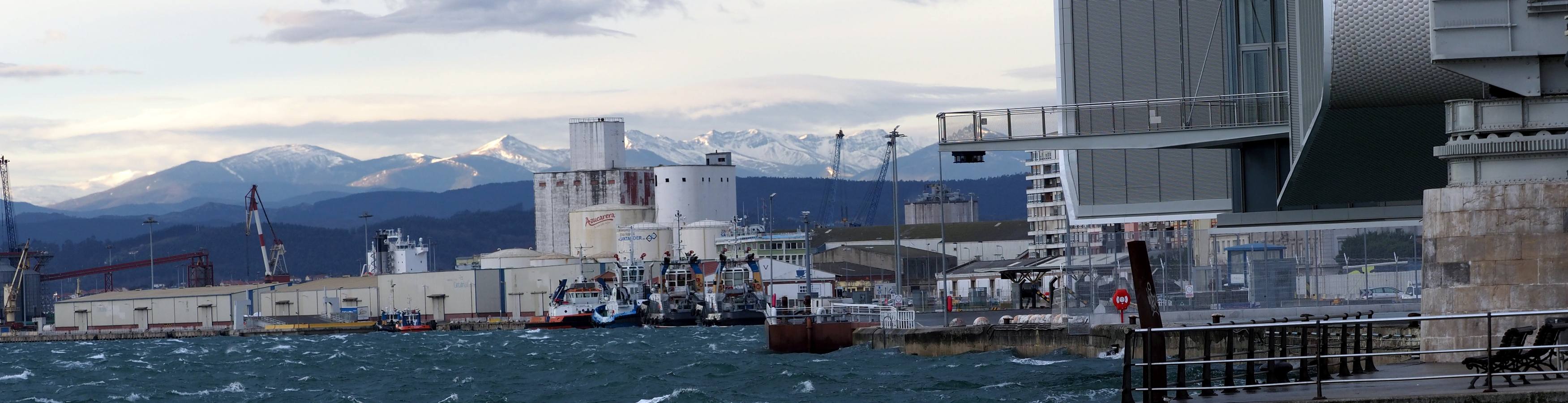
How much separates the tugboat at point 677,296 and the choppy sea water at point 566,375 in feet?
104

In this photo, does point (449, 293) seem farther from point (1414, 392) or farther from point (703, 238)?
point (1414, 392)

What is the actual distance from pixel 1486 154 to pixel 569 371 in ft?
111

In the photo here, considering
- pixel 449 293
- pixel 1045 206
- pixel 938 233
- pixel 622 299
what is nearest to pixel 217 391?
pixel 622 299

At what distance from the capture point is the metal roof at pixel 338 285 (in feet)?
480

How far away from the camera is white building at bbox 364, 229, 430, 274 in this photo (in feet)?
562

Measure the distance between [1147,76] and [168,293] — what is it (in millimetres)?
126675

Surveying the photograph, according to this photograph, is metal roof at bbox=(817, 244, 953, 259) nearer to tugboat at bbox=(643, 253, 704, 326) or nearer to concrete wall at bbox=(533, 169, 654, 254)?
concrete wall at bbox=(533, 169, 654, 254)

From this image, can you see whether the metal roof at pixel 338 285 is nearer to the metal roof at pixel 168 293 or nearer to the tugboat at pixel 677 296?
the metal roof at pixel 168 293

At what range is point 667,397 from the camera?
37.9 meters

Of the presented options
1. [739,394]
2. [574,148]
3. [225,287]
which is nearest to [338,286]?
[225,287]

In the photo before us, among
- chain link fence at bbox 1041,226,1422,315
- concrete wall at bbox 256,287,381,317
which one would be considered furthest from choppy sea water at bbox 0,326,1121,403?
concrete wall at bbox 256,287,381,317

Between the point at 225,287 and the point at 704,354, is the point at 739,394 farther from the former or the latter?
the point at 225,287

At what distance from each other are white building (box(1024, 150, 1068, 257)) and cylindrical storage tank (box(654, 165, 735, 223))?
92.0 ft

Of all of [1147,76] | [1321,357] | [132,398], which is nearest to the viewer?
[1321,357]
